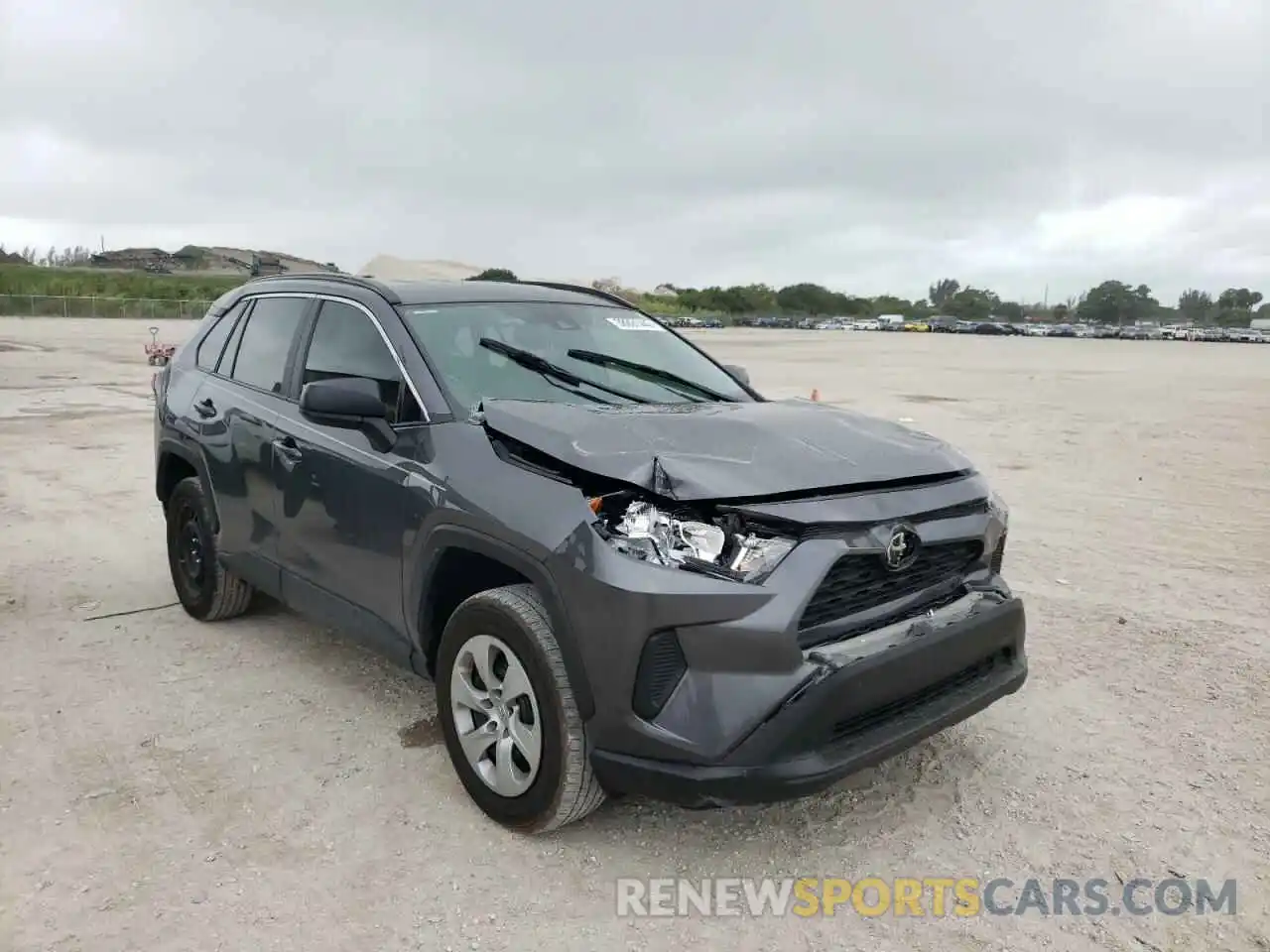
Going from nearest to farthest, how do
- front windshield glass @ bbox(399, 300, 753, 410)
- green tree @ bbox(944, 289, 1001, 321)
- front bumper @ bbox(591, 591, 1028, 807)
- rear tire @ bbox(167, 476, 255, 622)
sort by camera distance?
1. front bumper @ bbox(591, 591, 1028, 807)
2. front windshield glass @ bbox(399, 300, 753, 410)
3. rear tire @ bbox(167, 476, 255, 622)
4. green tree @ bbox(944, 289, 1001, 321)

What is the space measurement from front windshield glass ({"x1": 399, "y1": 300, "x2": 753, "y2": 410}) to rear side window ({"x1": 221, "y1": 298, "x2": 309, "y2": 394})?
918 millimetres

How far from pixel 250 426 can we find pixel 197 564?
1184 millimetres

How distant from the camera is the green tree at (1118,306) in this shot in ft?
443

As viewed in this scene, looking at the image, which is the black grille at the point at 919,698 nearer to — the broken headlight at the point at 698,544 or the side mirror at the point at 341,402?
the broken headlight at the point at 698,544

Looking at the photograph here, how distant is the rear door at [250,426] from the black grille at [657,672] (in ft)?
7.48

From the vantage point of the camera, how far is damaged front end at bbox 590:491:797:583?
9.12 ft

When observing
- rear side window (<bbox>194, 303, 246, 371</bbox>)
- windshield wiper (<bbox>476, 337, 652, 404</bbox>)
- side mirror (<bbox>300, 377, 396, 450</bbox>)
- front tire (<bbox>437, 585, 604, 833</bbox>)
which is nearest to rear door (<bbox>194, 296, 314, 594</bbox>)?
rear side window (<bbox>194, 303, 246, 371</bbox>)

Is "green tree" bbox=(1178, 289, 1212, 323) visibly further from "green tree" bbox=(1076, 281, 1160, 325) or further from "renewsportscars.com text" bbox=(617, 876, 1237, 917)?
"renewsportscars.com text" bbox=(617, 876, 1237, 917)

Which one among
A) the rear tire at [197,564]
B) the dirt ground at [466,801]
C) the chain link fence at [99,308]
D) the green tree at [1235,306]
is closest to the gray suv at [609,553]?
the dirt ground at [466,801]

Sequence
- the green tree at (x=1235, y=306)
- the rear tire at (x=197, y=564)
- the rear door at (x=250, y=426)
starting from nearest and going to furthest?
the rear door at (x=250, y=426) → the rear tire at (x=197, y=564) → the green tree at (x=1235, y=306)

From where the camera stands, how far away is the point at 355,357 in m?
4.06

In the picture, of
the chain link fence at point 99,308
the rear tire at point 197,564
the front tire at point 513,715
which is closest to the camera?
the front tire at point 513,715

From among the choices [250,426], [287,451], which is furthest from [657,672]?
[250,426]

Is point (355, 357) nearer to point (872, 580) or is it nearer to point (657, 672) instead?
point (657, 672)
